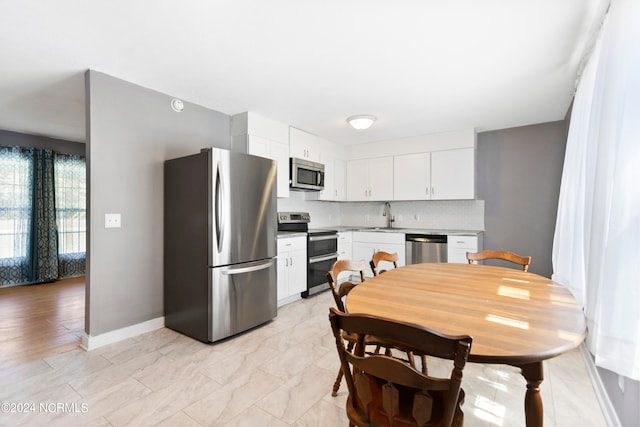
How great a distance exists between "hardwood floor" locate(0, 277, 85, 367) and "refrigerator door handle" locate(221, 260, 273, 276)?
1.48 metres

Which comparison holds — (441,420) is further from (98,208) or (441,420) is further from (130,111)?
(130,111)

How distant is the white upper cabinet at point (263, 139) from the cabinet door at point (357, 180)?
1.60 meters

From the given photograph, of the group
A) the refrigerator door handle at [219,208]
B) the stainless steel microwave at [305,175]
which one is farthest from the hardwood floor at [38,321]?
the stainless steel microwave at [305,175]

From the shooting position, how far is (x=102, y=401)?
1.91 meters

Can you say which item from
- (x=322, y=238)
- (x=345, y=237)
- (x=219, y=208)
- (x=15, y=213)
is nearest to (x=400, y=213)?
(x=345, y=237)

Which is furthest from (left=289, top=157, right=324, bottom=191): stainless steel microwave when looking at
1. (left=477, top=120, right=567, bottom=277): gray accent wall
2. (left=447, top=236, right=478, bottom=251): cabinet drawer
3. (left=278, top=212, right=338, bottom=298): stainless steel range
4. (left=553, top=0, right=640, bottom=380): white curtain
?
(left=553, top=0, right=640, bottom=380): white curtain

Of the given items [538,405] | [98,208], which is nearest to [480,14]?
[538,405]

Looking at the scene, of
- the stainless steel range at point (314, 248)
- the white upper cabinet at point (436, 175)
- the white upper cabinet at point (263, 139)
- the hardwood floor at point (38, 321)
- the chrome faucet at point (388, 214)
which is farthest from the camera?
the chrome faucet at point (388, 214)

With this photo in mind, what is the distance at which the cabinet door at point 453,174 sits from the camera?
4316 mm

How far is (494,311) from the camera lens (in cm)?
131

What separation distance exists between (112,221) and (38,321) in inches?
65.2

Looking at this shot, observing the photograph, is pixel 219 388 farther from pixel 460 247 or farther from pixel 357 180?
pixel 357 180

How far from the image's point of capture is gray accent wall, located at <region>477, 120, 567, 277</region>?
161 inches

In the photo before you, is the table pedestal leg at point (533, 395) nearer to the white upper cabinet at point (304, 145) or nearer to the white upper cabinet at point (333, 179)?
the white upper cabinet at point (304, 145)
